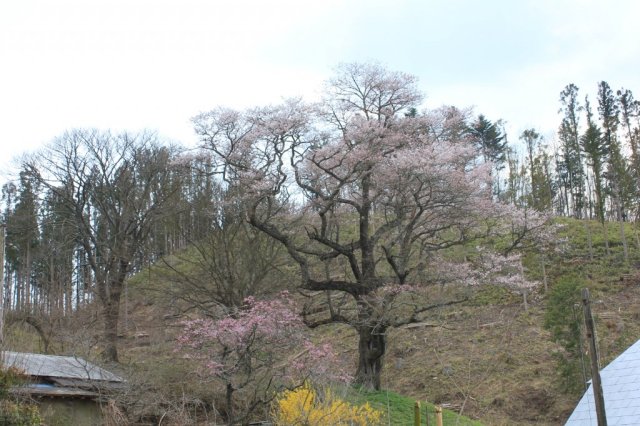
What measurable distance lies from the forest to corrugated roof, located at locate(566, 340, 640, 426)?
8.89ft

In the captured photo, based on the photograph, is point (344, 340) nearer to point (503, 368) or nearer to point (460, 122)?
point (503, 368)

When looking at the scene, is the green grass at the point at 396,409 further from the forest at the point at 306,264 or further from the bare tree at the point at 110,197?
the bare tree at the point at 110,197

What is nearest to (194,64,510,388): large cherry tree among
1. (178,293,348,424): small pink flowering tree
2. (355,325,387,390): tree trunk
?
(355,325,387,390): tree trunk

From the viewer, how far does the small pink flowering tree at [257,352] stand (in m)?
12.1

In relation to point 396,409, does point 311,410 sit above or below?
above

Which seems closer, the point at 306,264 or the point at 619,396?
the point at 619,396

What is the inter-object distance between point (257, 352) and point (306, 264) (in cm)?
645

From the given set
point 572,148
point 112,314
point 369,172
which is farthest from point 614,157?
point 112,314

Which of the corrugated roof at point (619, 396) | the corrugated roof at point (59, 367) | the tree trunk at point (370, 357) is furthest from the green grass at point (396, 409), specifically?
the corrugated roof at point (59, 367)

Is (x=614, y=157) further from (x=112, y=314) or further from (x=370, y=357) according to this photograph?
(x=112, y=314)

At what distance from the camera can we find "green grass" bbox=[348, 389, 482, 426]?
51.7 feet

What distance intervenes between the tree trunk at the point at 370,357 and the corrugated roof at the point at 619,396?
570cm

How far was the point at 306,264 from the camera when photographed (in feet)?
61.7

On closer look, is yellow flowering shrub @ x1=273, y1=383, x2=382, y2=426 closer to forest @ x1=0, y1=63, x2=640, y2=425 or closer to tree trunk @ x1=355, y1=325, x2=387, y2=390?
forest @ x1=0, y1=63, x2=640, y2=425
